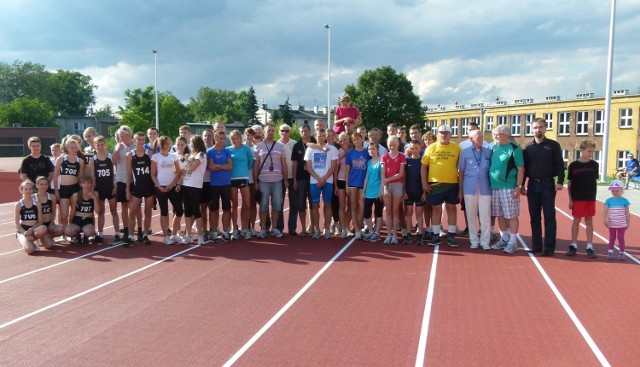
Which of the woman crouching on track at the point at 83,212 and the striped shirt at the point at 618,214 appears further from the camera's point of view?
the woman crouching on track at the point at 83,212

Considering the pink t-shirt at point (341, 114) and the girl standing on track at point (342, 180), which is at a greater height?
the pink t-shirt at point (341, 114)

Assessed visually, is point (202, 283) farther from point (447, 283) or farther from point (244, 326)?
point (447, 283)

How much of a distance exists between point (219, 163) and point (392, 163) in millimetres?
3056

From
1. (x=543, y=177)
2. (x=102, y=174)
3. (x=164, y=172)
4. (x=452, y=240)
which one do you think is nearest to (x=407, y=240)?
(x=452, y=240)

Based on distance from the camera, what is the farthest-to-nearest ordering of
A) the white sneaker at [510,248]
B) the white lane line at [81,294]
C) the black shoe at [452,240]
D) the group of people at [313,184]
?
1. the black shoe at [452,240]
2. the white sneaker at [510,248]
3. the group of people at [313,184]
4. the white lane line at [81,294]

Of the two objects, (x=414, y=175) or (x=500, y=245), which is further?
(x=414, y=175)

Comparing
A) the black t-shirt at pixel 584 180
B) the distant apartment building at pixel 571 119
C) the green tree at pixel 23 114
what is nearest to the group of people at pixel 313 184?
the black t-shirt at pixel 584 180

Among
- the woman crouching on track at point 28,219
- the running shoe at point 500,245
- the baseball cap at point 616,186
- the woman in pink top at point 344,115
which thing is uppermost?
the woman in pink top at point 344,115

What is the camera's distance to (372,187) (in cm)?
876

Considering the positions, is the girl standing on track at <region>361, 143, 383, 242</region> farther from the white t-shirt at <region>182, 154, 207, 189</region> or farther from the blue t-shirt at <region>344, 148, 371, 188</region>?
the white t-shirt at <region>182, 154, 207, 189</region>

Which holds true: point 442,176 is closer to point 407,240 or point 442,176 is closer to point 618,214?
point 407,240

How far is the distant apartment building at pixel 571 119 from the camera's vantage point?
40.7m

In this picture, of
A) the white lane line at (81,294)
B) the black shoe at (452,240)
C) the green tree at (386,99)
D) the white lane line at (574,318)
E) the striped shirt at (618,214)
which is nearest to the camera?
the white lane line at (574,318)

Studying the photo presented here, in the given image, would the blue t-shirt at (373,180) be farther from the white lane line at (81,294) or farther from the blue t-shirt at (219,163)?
the white lane line at (81,294)
